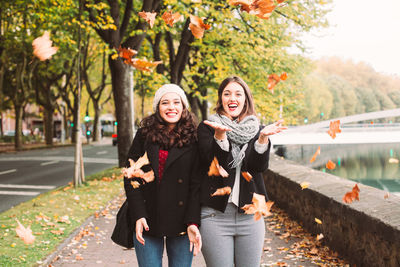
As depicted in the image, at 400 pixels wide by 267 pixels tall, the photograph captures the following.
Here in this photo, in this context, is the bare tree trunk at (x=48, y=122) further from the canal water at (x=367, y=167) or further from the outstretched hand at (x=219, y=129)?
the outstretched hand at (x=219, y=129)

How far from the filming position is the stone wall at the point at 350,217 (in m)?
3.97

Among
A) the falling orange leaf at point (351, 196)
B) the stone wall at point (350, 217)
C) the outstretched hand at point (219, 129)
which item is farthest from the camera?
the falling orange leaf at point (351, 196)

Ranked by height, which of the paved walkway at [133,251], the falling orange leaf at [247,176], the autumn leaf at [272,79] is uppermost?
the autumn leaf at [272,79]

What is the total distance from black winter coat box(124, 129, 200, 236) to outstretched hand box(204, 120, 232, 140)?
26 cm

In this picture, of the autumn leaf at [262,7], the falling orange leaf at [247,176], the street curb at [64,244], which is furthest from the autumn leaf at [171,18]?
the street curb at [64,244]

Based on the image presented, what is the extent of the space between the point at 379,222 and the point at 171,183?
2.40 metres

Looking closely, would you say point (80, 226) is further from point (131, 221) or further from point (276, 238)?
point (131, 221)

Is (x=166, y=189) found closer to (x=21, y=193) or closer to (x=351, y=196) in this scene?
(x=351, y=196)

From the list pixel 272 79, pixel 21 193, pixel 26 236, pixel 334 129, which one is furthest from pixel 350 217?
pixel 21 193

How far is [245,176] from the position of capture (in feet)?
9.30

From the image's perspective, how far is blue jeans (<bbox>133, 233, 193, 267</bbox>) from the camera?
9.12 ft

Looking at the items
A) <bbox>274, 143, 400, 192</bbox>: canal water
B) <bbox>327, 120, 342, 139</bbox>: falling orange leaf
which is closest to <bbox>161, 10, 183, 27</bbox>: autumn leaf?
<bbox>327, 120, 342, 139</bbox>: falling orange leaf

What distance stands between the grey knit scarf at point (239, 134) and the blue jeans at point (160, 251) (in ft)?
2.14

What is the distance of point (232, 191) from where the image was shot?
111 inches
